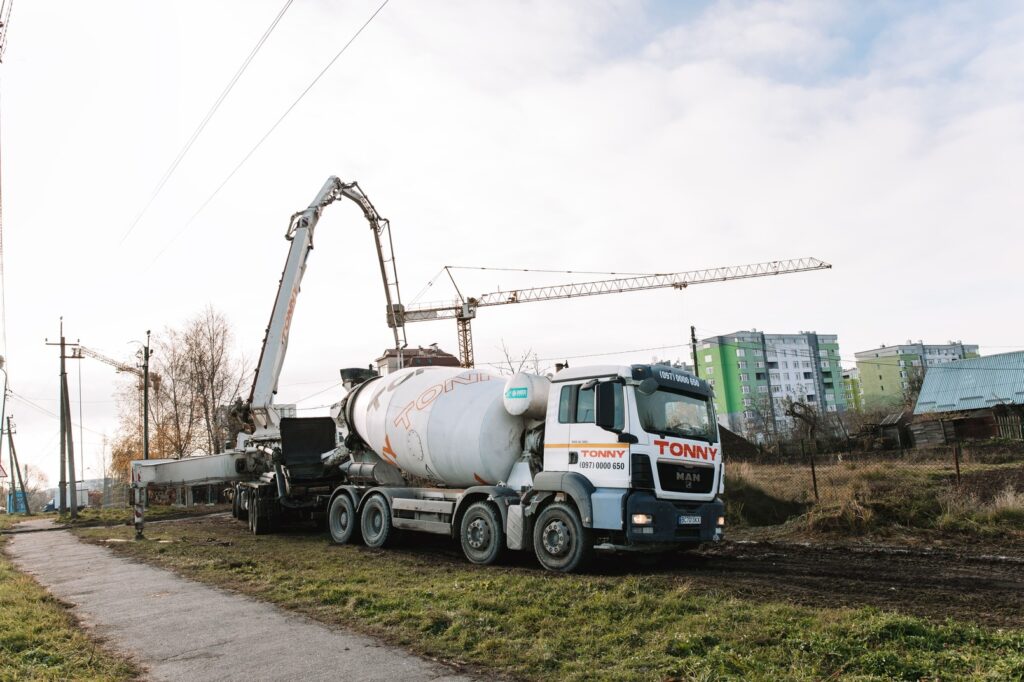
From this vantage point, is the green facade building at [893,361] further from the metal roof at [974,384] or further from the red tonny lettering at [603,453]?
the red tonny lettering at [603,453]

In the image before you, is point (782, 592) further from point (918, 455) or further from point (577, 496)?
point (918, 455)

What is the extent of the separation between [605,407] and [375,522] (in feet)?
20.6

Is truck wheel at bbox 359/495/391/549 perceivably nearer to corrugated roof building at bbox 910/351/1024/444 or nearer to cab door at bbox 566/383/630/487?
cab door at bbox 566/383/630/487

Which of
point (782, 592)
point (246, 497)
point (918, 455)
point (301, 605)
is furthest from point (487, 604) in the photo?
point (918, 455)

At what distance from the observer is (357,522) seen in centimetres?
1420

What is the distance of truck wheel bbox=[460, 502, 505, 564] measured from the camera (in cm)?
1086

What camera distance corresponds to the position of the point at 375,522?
543 inches

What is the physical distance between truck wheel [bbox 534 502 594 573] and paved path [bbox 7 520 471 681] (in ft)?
12.6

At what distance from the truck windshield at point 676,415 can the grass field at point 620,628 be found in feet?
6.55

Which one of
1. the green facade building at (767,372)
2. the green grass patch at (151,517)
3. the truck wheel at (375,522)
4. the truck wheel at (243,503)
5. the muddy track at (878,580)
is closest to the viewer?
the muddy track at (878,580)

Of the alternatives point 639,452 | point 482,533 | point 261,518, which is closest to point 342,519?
point 261,518

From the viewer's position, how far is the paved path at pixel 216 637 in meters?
5.42

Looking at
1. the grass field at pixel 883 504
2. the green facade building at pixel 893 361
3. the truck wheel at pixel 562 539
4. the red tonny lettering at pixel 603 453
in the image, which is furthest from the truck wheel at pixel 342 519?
the green facade building at pixel 893 361

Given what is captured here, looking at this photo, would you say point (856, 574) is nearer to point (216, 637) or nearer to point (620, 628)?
point (620, 628)
